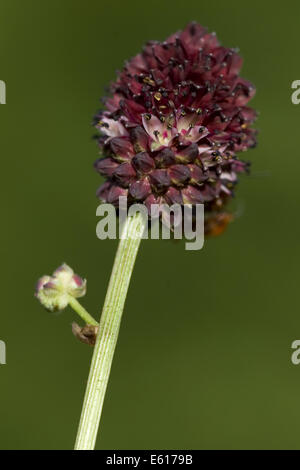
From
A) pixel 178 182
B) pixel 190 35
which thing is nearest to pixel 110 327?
pixel 178 182

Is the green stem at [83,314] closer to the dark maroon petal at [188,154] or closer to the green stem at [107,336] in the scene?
the green stem at [107,336]

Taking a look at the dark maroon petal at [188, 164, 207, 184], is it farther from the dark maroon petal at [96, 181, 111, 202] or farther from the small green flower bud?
the small green flower bud

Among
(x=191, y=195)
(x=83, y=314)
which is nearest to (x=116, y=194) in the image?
(x=191, y=195)

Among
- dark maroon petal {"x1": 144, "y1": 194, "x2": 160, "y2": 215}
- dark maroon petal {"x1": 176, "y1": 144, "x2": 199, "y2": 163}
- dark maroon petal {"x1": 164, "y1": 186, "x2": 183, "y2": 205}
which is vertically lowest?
dark maroon petal {"x1": 144, "y1": 194, "x2": 160, "y2": 215}

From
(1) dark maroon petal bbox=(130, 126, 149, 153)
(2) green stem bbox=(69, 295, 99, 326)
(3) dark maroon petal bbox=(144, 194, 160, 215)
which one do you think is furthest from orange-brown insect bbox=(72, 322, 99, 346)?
(1) dark maroon petal bbox=(130, 126, 149, 153)

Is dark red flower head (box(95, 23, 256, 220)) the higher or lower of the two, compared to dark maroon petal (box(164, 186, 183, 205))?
higher

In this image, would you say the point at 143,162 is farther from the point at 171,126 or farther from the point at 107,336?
the point at 107,336
